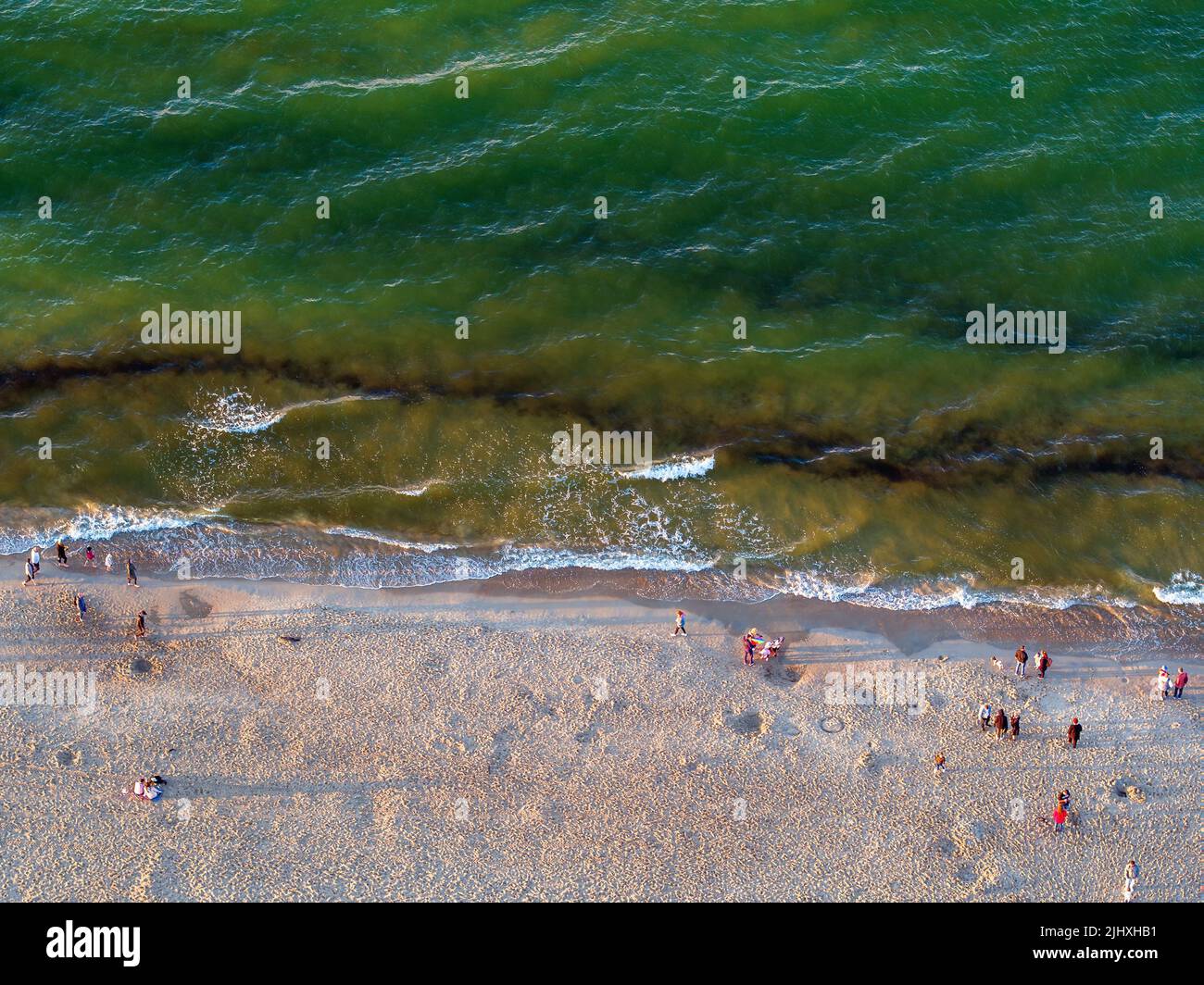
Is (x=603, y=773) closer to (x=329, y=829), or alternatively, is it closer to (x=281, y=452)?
(x=329, y=829)

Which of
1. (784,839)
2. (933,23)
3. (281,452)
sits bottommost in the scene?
(784,839)

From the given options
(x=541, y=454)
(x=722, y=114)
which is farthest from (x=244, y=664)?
(x=722, y=114)

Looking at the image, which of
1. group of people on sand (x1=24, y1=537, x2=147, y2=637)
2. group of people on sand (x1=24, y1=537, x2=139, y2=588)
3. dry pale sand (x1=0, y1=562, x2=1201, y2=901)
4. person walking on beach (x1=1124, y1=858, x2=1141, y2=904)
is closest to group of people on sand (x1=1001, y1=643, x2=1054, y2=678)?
dry pale sand (x1=0, y1=562, x2=1201, y2=901)

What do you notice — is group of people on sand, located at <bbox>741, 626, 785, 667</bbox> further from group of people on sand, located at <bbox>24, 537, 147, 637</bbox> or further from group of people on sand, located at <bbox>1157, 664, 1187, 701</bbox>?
group of people on sand, located at <bbox>24, 537, 147, 637</bbox>

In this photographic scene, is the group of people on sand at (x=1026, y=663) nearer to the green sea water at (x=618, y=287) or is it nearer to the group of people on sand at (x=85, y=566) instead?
the green sea water at (x=618, y=287)

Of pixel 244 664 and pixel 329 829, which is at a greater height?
pixel 244 664

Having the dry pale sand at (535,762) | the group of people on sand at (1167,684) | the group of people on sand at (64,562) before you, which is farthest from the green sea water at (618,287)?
the group of people on sand at (1167,684)
